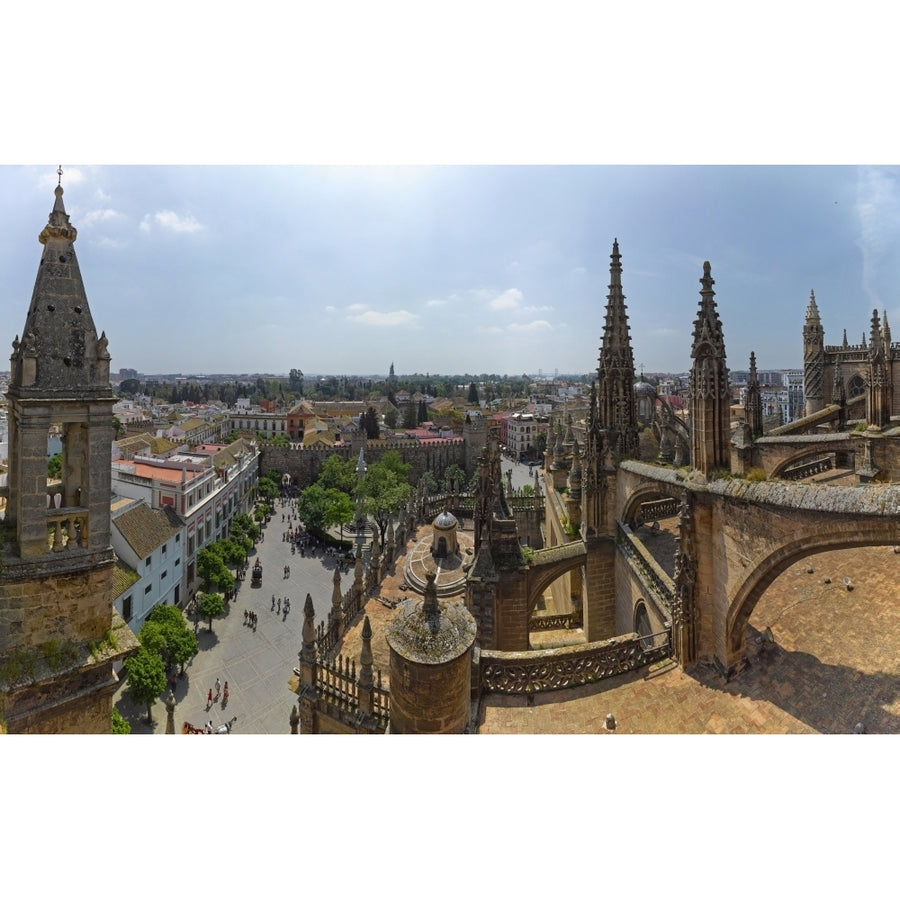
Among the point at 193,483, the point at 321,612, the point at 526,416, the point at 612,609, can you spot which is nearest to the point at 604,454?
the point at 612,609

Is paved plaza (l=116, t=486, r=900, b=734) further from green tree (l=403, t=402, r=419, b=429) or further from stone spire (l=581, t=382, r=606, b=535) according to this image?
green tree (l=403, t=402, r=419, b=429)

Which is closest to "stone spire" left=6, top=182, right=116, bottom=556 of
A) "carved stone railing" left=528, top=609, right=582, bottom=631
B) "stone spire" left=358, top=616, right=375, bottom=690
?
"stone spire" left=358, top=616, right=375, bottom=690

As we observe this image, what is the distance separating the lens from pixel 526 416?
80312mm

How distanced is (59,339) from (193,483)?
2265 cm

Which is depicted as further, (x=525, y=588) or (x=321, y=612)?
(x=321, y=612)

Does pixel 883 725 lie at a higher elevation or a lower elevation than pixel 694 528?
lower

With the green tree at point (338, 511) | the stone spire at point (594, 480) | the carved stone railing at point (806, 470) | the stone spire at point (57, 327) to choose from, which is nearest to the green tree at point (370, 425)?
the green tree at point (338, 511)

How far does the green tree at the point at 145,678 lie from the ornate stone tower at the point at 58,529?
11.0m

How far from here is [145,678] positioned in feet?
51.7

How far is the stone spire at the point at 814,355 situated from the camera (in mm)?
30312

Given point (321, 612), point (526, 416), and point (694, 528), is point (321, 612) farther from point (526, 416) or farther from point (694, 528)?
point (526, 416)

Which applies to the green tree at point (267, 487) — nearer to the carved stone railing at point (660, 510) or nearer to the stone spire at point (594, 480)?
the carved stone railing at point (660, 510)

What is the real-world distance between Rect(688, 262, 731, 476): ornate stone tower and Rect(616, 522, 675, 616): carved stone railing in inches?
92.2

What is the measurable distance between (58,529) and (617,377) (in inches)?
495
